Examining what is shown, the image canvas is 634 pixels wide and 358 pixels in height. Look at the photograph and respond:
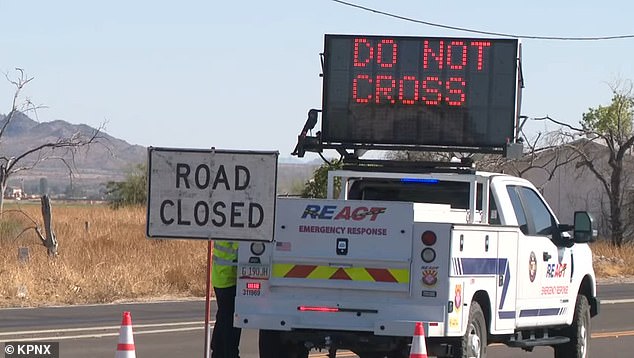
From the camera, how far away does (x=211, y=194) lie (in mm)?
10656

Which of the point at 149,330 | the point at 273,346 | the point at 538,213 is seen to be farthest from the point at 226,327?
the point at 149,330

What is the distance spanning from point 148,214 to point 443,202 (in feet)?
12.5

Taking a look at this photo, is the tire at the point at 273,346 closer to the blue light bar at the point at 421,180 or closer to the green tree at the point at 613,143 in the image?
the blue light bar at the point at 421,180

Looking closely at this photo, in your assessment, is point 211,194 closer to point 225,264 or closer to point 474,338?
point 225,264

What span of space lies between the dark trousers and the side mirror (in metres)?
3.89

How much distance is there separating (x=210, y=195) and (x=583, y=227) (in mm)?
4695

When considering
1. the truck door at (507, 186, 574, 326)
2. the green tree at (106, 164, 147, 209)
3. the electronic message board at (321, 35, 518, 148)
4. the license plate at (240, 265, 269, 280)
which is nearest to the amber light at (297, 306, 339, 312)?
the license plate at (240, 265, 269, 280)

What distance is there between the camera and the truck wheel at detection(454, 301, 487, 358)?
1137 cm

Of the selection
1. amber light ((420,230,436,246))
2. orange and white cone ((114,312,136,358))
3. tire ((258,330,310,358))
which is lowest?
tire ((258,330,310,358))

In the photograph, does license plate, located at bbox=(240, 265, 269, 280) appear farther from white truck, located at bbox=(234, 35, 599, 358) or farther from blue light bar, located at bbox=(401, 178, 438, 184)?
blue light bar, located at bbox=(401, 178, 438, 184)

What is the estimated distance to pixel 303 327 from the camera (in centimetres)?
1143

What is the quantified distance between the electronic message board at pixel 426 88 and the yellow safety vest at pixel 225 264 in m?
2.23

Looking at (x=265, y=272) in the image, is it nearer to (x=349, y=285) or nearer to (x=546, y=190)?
(x=349, y=285)

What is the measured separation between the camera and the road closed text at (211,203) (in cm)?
1059
